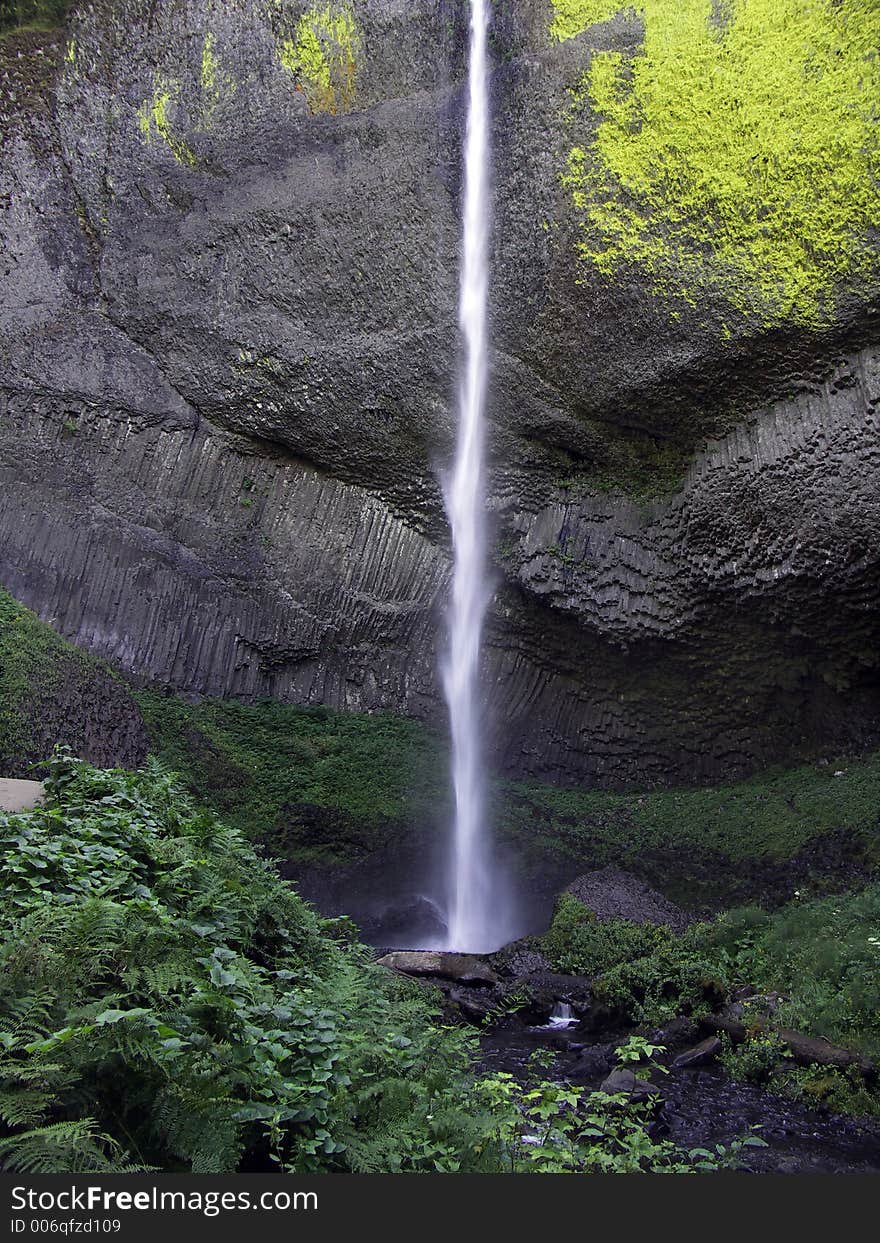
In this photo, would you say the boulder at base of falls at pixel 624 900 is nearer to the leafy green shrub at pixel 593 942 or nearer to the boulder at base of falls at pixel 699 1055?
the leafy green shrub at pixel 593 942

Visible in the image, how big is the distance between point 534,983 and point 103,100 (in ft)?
43.8

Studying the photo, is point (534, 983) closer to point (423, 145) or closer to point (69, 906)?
point (69, 906)

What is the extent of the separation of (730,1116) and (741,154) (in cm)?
1070

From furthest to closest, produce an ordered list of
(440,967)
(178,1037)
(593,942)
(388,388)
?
(388,388) → (593,942) → (440,967) → (178,1037)

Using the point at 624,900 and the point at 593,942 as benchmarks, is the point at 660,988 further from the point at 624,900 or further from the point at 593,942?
the point at 624,900

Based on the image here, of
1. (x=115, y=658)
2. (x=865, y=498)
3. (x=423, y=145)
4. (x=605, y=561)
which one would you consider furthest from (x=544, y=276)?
(x=115, y=658)

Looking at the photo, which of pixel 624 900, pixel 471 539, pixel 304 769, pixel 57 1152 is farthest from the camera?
pixel 471 539

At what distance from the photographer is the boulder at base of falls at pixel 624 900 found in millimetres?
10750

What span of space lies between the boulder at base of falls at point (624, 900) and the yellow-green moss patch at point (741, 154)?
6789 mm

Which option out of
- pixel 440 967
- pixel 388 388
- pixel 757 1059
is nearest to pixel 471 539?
pixel 388 388

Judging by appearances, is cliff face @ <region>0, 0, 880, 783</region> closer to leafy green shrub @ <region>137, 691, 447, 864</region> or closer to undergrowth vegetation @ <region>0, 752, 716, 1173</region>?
leafy green shrub @ <region>137, 691, 447, 864</region>

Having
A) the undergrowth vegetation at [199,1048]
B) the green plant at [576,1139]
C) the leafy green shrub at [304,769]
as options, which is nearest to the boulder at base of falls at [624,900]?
the leafy green shrub at [304,769]

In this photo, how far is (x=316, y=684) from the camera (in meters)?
14.5

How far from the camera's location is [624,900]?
36.3 feet
